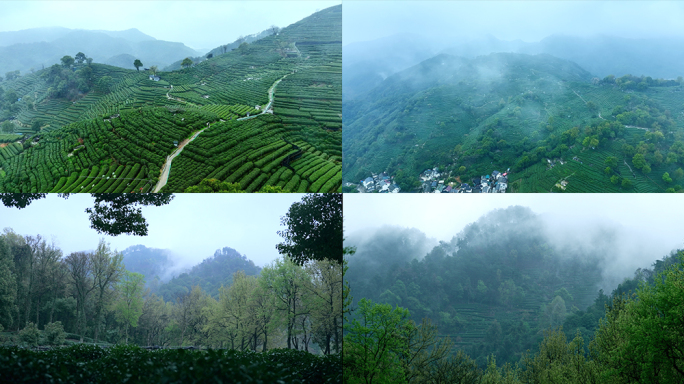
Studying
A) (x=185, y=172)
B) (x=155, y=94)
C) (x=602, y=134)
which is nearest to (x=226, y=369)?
(x=185, y=172)

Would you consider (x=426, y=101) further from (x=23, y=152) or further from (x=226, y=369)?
(x=23, y=152)

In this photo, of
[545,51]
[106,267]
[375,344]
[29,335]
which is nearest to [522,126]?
[545,51]

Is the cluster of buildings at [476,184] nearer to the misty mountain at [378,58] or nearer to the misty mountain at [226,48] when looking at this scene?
the misty mountain at [378,58]

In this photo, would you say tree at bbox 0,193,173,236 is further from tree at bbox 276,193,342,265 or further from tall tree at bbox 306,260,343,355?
tall tree at bbox 306,260,343,355

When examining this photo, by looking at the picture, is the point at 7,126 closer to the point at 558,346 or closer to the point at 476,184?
the point at 476,184

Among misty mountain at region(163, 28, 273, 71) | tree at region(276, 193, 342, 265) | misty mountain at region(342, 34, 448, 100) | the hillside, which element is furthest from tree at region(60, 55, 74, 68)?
the hillside

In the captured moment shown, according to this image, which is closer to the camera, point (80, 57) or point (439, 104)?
point (80, 57)
